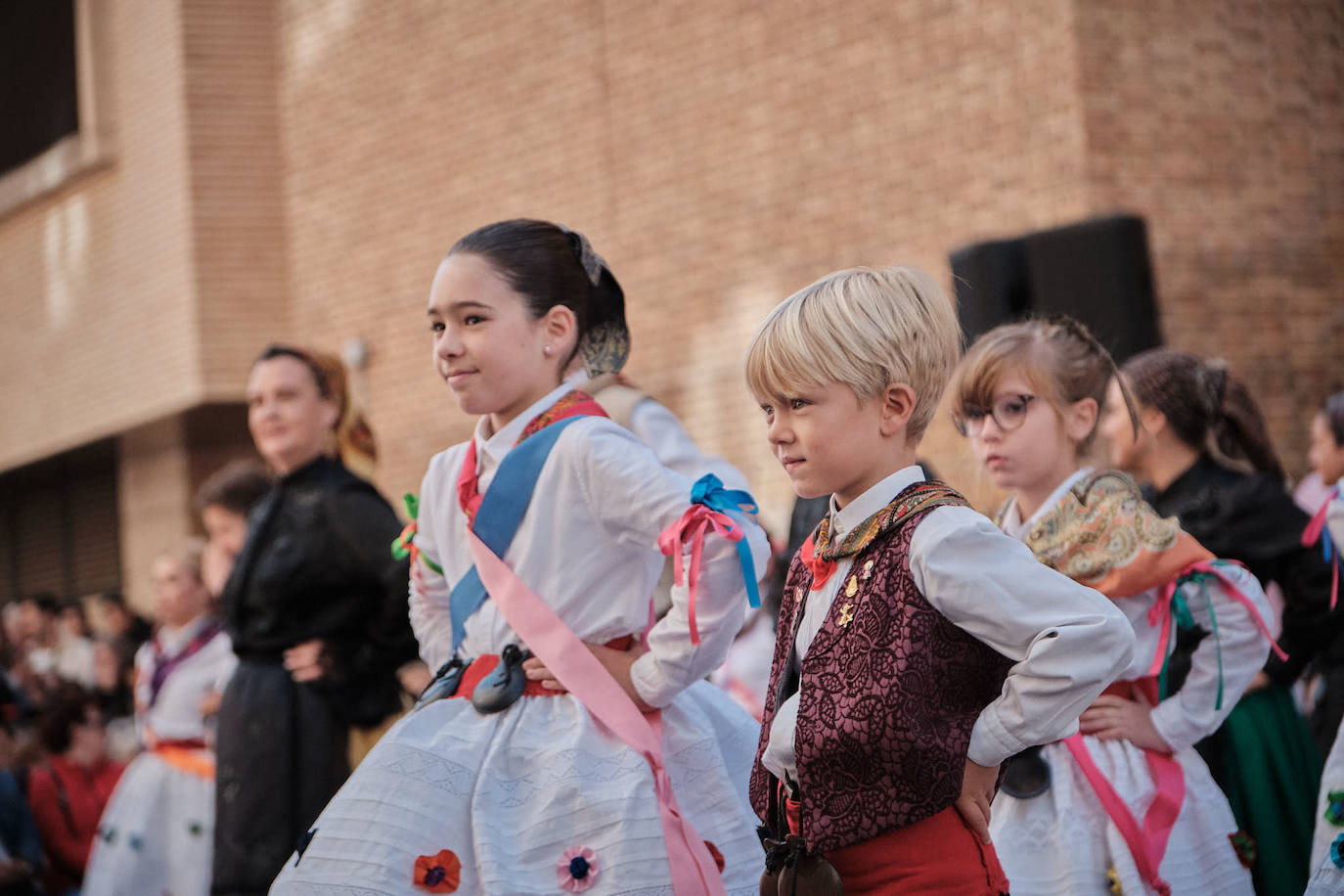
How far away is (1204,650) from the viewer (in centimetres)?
349

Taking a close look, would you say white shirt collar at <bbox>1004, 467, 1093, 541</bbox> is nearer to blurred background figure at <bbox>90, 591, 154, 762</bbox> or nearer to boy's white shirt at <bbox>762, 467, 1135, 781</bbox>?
boy's white shirt at <bbox>762, 467, 1135, 781</bbox>

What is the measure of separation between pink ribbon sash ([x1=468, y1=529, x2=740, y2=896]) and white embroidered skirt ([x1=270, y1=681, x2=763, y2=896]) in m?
0.03

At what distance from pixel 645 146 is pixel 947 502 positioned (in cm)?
811

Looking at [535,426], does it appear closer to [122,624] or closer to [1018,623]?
[1018,623]

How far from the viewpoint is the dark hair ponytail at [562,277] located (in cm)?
326

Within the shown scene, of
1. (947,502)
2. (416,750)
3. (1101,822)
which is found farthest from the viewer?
(1101,822)

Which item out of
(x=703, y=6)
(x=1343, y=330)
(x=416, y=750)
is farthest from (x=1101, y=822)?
(x=703, y=6)

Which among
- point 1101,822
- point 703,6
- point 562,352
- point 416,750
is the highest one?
point 703,6

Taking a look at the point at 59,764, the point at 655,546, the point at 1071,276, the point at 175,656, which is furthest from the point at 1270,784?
the point at 59,764

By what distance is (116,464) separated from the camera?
54.2 feet

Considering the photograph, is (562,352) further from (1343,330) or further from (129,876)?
(1343,330)

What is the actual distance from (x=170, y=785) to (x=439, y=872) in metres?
4.10

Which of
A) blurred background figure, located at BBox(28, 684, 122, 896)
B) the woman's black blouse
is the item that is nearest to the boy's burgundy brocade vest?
the woman's black blouse

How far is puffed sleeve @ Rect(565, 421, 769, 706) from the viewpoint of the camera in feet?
9.80
